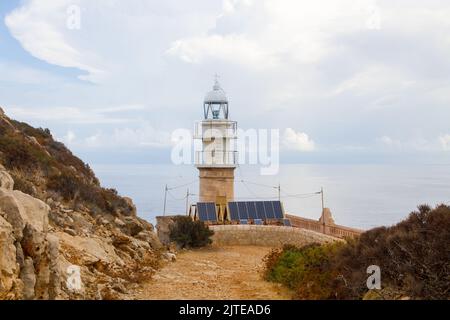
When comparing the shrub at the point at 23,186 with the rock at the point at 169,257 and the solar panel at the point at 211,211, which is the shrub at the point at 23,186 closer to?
the rock at the point at 169,257

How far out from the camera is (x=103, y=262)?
9.16 meters

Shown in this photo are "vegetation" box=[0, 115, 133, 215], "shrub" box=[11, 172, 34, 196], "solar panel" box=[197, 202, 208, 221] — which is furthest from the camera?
"solar panel" box=[197, 202, 208, 221]

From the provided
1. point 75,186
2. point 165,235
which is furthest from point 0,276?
point 165,235

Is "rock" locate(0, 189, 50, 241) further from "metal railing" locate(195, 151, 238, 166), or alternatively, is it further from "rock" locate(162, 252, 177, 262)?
"metal railing" locate(195, 151, 238, 166)

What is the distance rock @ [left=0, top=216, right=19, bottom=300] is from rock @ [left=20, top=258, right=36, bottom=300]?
223 millimetres

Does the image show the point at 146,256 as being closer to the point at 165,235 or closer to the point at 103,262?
the point at 103,262

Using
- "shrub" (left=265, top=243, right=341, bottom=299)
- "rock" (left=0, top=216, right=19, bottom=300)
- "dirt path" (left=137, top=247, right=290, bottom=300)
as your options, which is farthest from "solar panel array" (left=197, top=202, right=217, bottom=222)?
"rock" (left=0, top=216, right=19, bottom=300)

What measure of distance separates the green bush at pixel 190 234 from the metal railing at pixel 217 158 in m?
5.84

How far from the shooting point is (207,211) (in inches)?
746

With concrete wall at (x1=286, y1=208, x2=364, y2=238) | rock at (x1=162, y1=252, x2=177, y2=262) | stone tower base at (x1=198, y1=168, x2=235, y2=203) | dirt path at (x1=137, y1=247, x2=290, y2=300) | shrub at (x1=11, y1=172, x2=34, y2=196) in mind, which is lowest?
dirt path at (x1=137, y1=247, x2=290, y2=300)

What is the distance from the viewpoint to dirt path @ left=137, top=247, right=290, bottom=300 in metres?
8.52

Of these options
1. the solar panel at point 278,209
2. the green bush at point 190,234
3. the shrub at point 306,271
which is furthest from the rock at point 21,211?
the solar panel at point 278,209

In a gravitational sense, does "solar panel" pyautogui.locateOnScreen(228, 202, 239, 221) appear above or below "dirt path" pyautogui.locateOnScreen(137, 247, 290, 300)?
above
